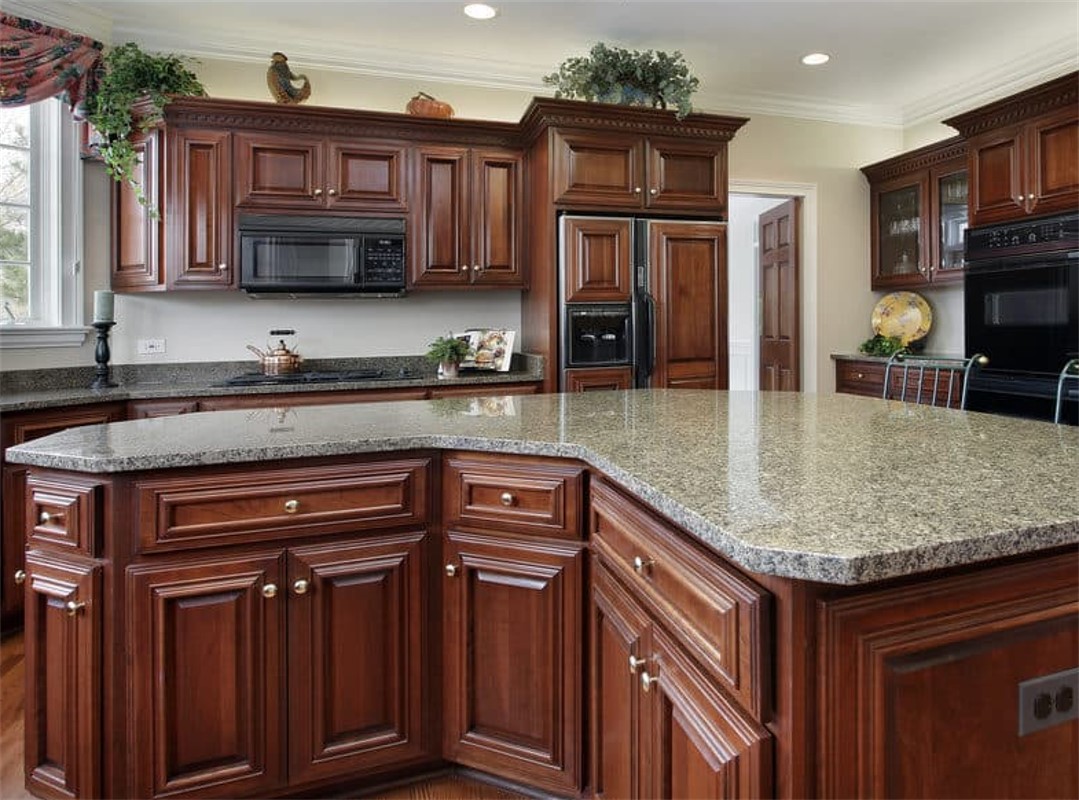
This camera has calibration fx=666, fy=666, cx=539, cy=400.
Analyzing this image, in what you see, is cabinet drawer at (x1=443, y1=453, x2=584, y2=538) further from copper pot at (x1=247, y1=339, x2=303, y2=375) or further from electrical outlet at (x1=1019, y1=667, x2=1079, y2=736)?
copper pot at (x1=247, y1=339, x2=303, y2=375)

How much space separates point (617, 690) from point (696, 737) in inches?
14.3

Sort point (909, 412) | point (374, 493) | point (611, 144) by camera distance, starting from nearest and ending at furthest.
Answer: point (374, 493) → point (909, 412) → point (611, 144)

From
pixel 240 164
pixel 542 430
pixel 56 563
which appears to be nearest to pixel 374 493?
pixel 542 430

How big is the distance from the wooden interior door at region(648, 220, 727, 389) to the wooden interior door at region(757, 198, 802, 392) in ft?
4.58

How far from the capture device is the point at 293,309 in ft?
13.0

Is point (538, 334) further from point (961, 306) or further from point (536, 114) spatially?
point (961, 306)

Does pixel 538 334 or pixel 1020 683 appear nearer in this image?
pixel 1020 683

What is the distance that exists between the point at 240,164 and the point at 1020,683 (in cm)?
376

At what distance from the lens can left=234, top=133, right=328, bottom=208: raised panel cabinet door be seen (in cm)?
348

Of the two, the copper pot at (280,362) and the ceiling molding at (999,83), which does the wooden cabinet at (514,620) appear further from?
the ceiling molding at (999,83)

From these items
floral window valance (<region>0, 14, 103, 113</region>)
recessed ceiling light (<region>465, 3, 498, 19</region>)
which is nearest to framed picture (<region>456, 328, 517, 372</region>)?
recessed ceiling light (<region>465, 3, 498, 19</region>)

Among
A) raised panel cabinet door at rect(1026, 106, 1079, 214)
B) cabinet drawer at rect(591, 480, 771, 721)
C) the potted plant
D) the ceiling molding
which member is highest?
the ceiling molding

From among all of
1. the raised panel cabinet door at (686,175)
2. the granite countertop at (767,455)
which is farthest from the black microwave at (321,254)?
the granite countertop at (767,455)

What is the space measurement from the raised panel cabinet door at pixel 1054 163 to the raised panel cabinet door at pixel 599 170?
2022 millimetres
